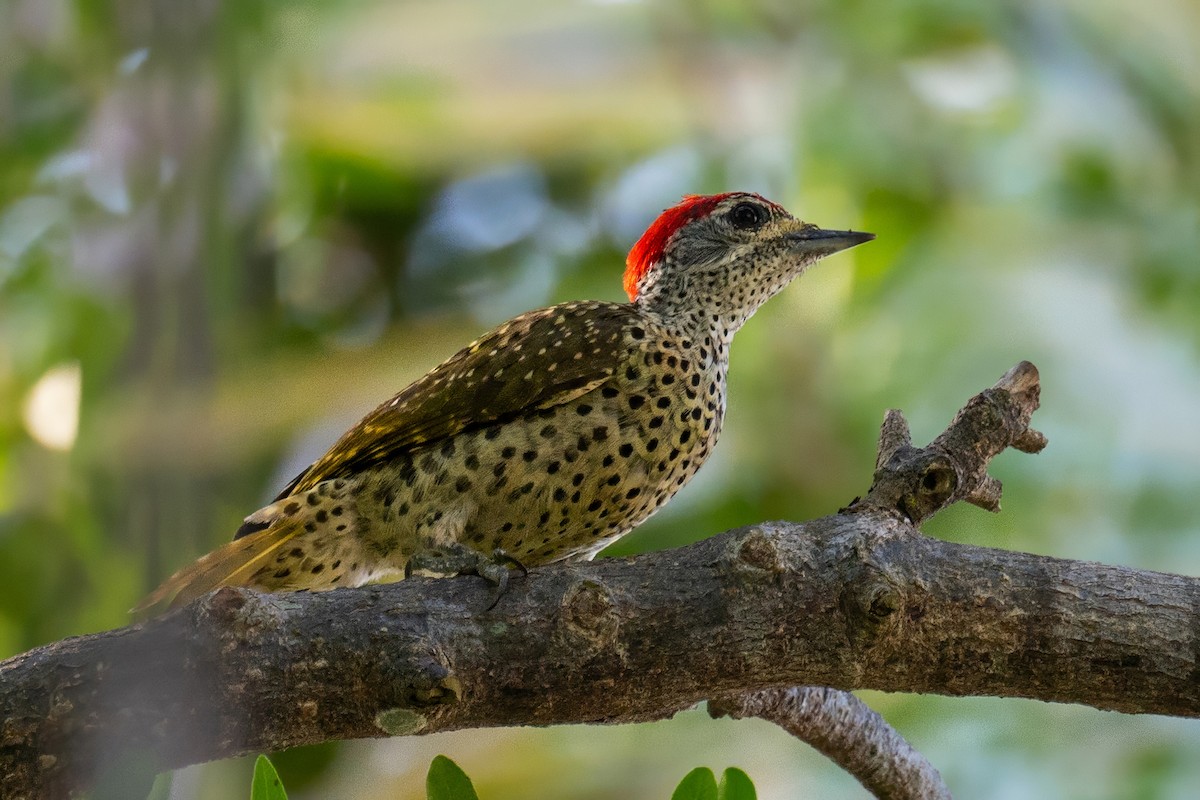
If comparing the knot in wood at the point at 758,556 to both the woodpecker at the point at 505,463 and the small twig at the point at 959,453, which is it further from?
the woodpecker at the point at 505,463

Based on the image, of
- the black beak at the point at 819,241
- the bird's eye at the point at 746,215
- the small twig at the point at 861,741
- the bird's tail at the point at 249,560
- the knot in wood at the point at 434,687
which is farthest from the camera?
the bird's eye at the point at 746,215

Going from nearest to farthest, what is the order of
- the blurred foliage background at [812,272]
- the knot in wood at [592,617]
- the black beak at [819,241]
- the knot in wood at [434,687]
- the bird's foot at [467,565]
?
the knot in wood at [434,687] < the knot in wood at [592,617] < the bird's foot at [467,565] < the black beak at [819,241] < the blurred foliage background at [812,272]

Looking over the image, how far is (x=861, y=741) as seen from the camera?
3.52m

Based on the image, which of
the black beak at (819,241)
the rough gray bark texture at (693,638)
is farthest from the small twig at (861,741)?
the black beak at (819,241)

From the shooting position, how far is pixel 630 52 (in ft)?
21.8

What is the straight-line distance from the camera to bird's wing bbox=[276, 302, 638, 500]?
3.94 meters

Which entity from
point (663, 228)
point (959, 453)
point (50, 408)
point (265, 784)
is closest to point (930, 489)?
point (959, 453)

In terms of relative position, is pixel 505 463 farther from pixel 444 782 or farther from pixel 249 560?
pixel 444 782

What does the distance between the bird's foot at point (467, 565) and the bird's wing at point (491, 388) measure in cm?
40

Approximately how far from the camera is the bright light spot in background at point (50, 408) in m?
4.72

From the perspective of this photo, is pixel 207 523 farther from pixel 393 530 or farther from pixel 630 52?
pixel 630 52

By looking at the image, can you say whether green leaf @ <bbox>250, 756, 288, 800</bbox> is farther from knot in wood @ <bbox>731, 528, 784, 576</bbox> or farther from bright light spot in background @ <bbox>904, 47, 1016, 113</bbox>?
bright light spot in background @ <bbox>904, 47, 1016, 113</bbox>

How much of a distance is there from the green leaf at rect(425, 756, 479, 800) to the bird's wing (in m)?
1.60

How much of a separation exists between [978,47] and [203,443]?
5.89 metres
